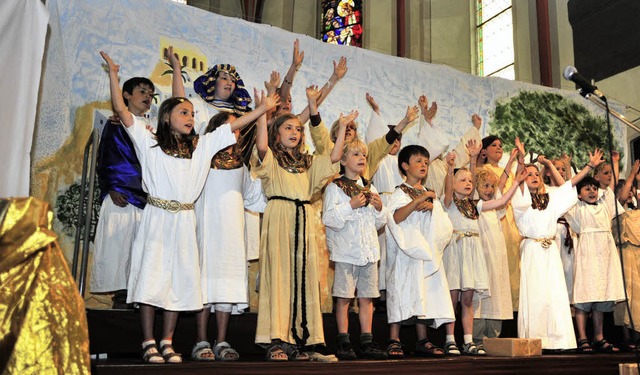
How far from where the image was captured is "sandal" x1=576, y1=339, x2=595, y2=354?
17.3 ft

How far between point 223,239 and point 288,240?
15.3 inches

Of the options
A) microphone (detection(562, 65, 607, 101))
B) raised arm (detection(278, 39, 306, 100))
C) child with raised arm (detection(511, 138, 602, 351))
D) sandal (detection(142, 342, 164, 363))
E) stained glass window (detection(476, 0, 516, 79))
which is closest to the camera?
microphone (detection(562, 65, 607, 101))

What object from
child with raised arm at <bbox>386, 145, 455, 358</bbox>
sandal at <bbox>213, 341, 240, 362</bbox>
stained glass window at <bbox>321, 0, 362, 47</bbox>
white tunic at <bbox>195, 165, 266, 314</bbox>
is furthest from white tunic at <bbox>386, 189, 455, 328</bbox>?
stained glass window at <bbox>321, 0, 362, 47</bbox>

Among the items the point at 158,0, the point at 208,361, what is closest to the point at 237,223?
the point at 208,361

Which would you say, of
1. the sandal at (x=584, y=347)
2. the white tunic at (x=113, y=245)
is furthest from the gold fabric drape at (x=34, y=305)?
the sandal at (x=584, y=347)

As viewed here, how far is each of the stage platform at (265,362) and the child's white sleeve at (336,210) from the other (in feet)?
2.90

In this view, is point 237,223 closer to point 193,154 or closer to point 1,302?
point 193,154

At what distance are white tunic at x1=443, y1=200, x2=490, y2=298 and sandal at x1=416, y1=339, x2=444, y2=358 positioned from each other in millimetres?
519

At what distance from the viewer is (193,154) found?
3.88 meters

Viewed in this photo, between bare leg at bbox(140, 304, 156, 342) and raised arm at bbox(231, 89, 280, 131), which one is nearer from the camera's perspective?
bare leg at bbox(140, 304, 156, 342)

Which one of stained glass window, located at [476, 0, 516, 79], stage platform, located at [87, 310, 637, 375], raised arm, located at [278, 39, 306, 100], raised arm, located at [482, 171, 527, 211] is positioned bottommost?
stage platform, located at [87, 310, 637, 375]

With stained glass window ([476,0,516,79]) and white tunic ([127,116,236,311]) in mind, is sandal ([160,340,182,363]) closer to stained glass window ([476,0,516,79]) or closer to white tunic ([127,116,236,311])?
white tunic ([127,116,236,311])

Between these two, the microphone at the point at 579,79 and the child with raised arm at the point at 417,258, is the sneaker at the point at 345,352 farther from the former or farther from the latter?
the microphone at the point at 579,79

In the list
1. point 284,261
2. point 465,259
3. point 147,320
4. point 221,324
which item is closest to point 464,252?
point 465,259
